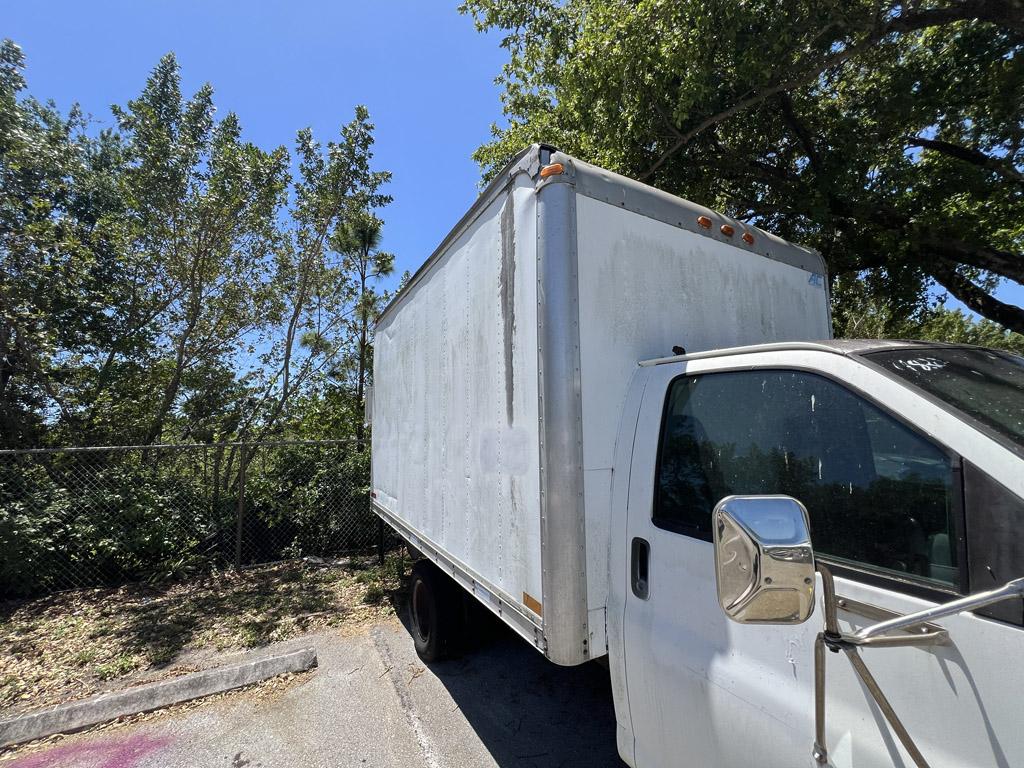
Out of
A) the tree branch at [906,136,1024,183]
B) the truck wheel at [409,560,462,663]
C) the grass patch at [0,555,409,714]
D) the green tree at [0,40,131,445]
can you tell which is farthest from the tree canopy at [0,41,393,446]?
the tree branch at [906,136,1024,183]

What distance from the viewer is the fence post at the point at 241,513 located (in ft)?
21.1

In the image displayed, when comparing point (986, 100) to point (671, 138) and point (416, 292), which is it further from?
point (416, 292)

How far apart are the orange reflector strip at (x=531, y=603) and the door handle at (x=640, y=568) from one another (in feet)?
1.38

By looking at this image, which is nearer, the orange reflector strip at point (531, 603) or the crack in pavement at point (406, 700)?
the orange reflector strip at point (531, 603)

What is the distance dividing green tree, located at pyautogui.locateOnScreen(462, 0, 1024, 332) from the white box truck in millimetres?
3634

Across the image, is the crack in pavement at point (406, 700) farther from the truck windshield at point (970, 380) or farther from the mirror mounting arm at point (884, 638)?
the truck windshield at point (970, 380)

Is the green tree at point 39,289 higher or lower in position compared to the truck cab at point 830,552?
higher

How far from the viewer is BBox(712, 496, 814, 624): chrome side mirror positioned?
3.34 ft

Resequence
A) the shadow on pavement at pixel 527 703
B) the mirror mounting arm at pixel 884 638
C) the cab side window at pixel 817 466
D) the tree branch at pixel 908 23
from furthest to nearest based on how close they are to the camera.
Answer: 1. the tree branch at pixel 908 23
2. the shadow on pavement at pixel 527 703
3. the cab side window at pixel 817 466
4. the mirror mounting arm at pixel 884 638

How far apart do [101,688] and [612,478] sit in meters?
4.34

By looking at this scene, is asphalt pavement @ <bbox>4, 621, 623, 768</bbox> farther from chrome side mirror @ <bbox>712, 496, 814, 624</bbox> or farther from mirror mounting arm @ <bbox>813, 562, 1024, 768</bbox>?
chrome side mirror @ <bbox>712, 496, 814, 624</bbox>

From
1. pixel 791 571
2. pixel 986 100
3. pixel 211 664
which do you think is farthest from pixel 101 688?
pixel 986 100

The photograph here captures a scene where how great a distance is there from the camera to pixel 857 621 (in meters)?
1.30

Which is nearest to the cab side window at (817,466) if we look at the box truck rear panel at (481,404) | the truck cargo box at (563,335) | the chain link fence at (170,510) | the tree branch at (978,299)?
the truck cargo box at (563,335)
